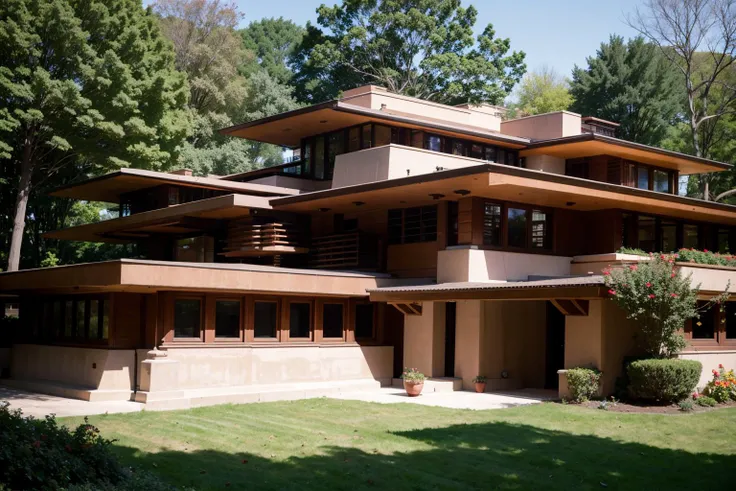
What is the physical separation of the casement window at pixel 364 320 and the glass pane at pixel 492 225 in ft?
14.0

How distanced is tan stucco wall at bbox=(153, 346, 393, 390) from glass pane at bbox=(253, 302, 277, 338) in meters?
0.50

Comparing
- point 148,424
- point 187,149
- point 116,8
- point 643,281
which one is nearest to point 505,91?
point 187,149

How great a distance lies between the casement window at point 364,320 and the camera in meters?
27.4

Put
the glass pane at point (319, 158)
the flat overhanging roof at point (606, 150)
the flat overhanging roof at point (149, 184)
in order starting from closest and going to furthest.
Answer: the flat overhanging roof at point (606, 150) < the flat overhanging roof at point (149, 184) < the glass pane at point (319, 158)

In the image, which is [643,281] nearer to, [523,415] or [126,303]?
[523,415]

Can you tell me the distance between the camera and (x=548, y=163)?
1314 inches

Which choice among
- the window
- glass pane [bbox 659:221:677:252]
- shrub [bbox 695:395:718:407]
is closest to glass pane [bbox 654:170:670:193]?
the window

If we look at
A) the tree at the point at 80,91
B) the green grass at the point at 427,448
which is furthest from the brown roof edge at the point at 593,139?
the tree at the point at 80,91

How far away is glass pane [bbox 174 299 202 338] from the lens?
23.4 m

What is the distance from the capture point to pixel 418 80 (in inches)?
2357

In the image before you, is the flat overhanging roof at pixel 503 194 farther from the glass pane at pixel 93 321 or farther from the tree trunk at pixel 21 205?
the tree trunk at pixel 21 205

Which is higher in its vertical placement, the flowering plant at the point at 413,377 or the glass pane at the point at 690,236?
the glass pane at the point at 690,236

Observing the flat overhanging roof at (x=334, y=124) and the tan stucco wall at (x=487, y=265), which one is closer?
the tan stucco wall at (x=487, y=265)

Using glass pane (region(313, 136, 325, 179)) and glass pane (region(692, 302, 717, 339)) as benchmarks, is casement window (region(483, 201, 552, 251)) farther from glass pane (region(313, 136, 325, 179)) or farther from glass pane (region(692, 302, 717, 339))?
glass pane (region(313, 136, 325, 179))
